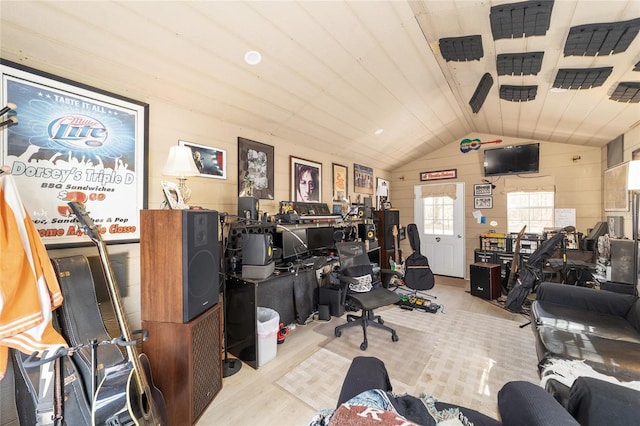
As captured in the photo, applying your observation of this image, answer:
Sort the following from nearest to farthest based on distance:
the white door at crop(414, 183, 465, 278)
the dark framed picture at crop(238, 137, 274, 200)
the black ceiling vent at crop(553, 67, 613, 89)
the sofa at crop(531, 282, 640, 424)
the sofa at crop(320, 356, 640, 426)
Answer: the sofa at crop(320, 356, 640, 426) < the sofa at crop(531, 282, 640, 424) < the black ceiling vent at crop(553, 67, 613, 89) < the dark framed picture at crop(238, 137, 274, 200) < the white door at crop(414, 183, 465, 278)

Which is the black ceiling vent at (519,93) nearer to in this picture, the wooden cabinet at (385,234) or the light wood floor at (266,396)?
the wooden cabinet at (385,234)

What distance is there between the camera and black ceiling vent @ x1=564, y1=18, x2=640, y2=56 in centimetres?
153

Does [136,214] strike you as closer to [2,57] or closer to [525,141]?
[2,57]

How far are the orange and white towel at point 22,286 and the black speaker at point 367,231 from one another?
3.76 metres

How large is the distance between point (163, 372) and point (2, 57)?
77.4 inches

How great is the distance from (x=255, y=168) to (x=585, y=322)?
10.5ft

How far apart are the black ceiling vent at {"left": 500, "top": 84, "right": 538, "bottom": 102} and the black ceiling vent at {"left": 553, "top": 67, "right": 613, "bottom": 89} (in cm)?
29

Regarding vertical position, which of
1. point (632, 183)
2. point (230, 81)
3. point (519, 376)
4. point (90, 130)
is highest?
point (230, 81)

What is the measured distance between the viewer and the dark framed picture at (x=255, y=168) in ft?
8.80

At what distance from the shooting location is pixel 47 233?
1514 mm

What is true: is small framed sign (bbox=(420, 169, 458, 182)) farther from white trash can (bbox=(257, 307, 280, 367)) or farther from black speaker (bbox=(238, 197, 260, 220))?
white trash can (bbox=(257, 307, 280, 367))

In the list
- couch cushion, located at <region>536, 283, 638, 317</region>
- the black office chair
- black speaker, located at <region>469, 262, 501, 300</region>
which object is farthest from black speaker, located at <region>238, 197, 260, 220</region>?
black speaker, located at <region>469, 262, 501, 300</region>

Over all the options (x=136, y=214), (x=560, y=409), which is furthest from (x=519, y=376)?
(x=136, y=214)

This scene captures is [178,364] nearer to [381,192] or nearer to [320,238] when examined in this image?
[320,238]
